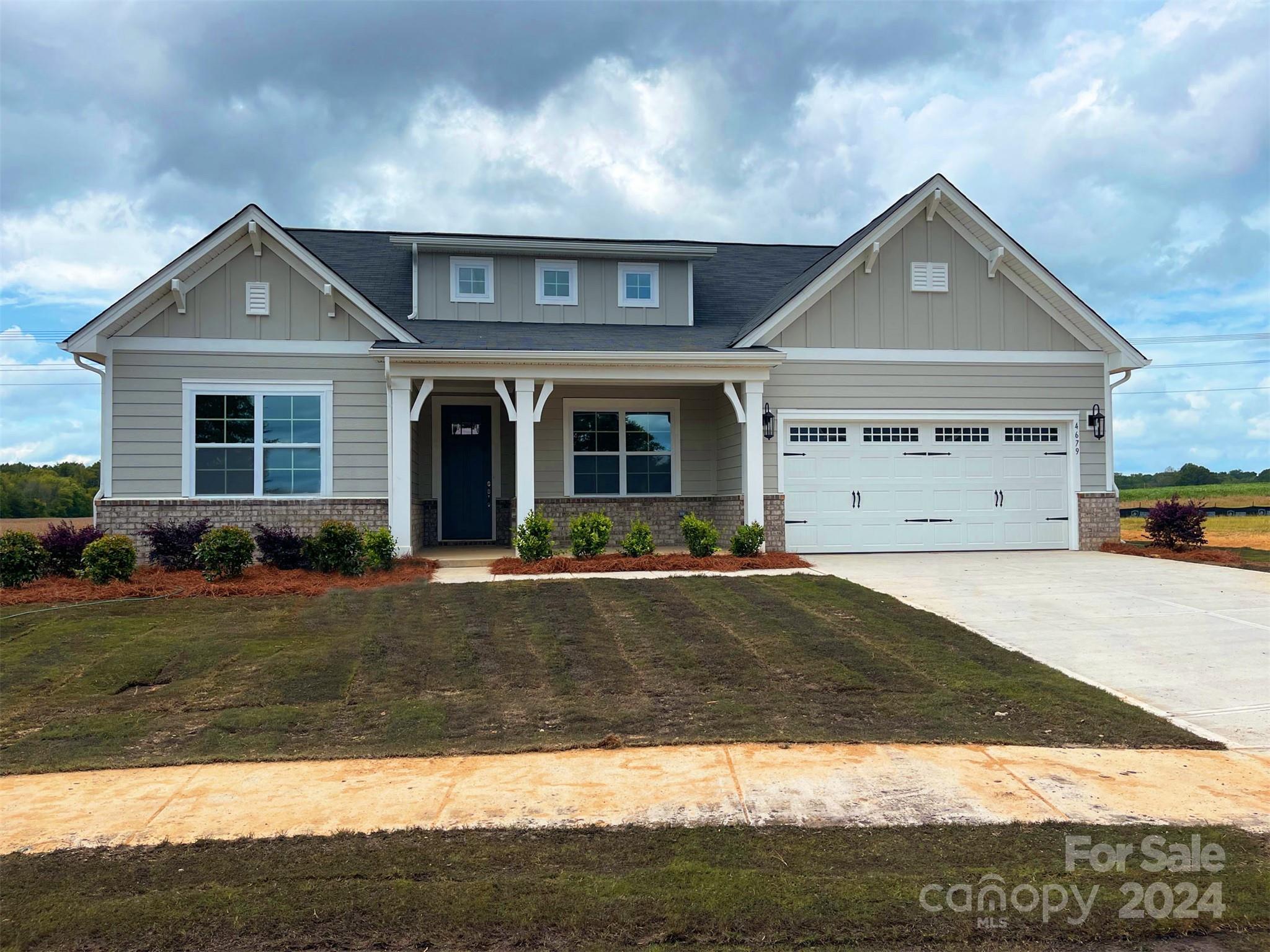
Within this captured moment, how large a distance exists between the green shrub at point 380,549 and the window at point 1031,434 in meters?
10.3

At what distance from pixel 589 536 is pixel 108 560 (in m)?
6.11

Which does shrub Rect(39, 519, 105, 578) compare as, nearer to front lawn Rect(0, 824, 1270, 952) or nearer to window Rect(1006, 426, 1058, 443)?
front lawn Rect(0, 824, 1270, 952)

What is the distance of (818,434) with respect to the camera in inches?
612

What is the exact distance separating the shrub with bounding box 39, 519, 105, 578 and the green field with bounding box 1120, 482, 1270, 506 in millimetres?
31586

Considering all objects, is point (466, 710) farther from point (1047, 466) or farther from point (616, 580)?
point (1047, 466)

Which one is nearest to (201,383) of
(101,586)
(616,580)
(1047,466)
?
(101,586)

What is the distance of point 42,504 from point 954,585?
1991 centimetres

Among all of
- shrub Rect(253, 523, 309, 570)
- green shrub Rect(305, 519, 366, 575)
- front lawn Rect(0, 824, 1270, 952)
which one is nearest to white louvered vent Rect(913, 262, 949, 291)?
green shrub Rect(305, 519, 366, 575)

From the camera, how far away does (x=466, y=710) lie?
6.62 metres

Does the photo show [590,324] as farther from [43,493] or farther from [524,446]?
[43,493]

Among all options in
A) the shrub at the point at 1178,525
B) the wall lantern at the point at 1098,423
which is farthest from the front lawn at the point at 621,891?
the wall lantern at the point at 1098,423

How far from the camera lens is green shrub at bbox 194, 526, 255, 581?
Result: 11.8 metres

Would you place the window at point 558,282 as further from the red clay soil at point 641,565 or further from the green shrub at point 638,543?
the red clay soil at point 641,565

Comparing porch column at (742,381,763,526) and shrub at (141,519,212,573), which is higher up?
porch column at (742,381,763,526)
